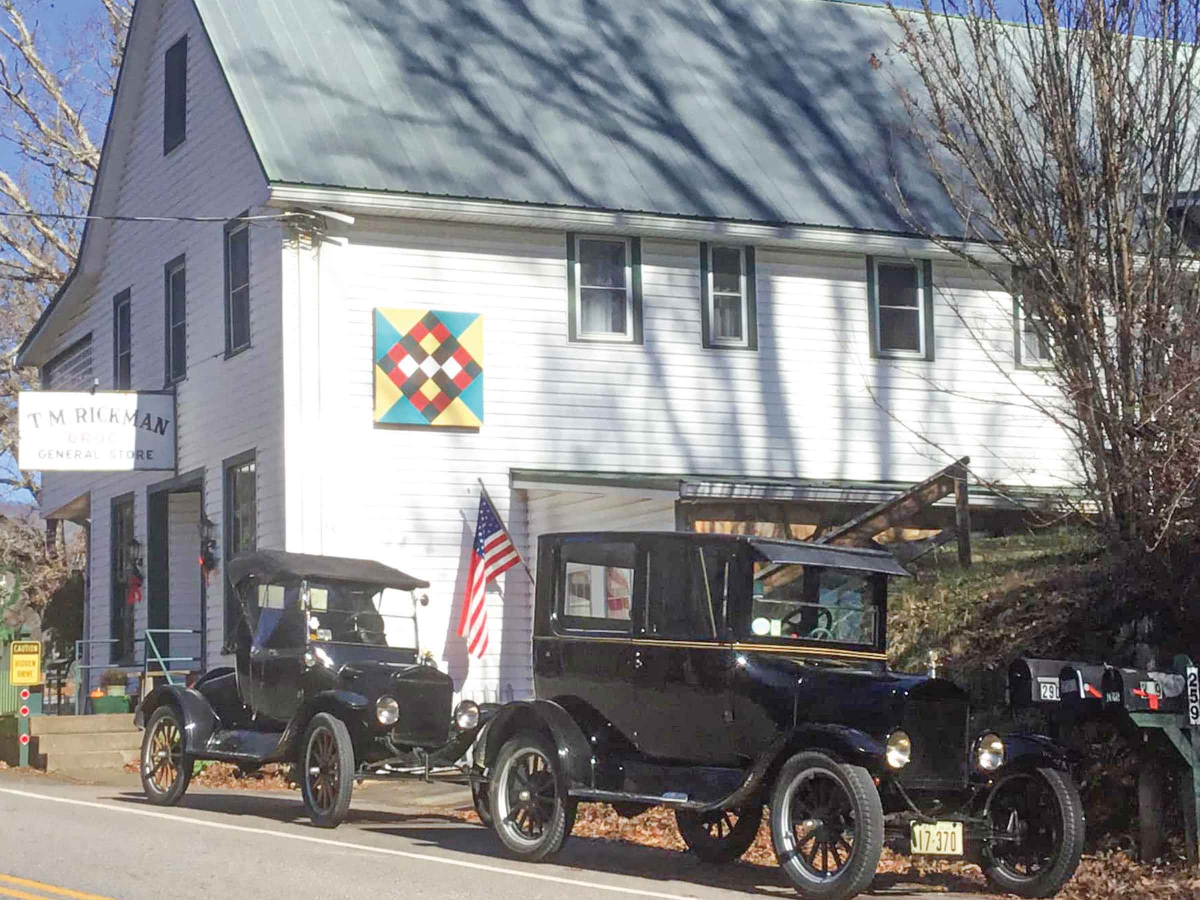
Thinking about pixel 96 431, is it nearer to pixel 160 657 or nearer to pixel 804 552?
pixel 160 657

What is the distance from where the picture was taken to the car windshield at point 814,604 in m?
11.9

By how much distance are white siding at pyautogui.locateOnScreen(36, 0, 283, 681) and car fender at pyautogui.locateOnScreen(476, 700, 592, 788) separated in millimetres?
8574

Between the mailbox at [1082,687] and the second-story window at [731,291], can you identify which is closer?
the mailbox at [1082,687]

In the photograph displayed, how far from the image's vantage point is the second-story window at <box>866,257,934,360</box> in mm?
23469

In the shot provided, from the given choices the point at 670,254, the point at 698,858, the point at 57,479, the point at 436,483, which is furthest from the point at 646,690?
the point at 57,479

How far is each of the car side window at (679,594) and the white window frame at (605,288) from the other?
32.7 ft

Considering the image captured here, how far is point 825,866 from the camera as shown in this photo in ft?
35.1

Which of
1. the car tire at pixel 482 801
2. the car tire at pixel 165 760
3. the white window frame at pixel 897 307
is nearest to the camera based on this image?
the car tire at pixel 482 801

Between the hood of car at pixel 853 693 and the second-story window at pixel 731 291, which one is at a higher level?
the second-story window at pixel 731 291

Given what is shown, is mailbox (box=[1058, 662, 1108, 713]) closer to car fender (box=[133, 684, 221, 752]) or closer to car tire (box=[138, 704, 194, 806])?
car fender (box=[133, 684, 221, 752])

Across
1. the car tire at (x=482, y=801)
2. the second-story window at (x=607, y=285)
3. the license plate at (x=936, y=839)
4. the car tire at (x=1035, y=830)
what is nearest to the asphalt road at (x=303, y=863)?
the car tire at (x=482, y=801)

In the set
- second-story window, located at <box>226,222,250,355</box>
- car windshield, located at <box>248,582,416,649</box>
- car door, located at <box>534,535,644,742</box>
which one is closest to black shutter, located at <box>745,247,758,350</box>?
second-story window, located at <box>226,222,250,355</box>

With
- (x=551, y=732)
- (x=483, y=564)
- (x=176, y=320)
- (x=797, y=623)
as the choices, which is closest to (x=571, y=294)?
(x=483, y=564)

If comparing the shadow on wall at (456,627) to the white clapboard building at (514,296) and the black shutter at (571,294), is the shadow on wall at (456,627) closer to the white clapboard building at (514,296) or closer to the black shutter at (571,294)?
the white clapboard building at (514,296)
